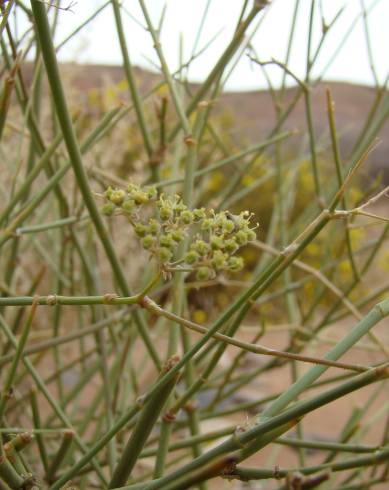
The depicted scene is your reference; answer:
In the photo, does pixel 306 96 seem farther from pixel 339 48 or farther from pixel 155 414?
pixel 155 414

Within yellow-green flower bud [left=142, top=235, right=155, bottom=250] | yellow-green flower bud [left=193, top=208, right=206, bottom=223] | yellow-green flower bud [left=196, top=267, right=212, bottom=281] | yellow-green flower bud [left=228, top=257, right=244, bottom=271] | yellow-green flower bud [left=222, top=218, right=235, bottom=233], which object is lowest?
yellow-green flower bud [left=196, top=267, right=212, bottom=281]

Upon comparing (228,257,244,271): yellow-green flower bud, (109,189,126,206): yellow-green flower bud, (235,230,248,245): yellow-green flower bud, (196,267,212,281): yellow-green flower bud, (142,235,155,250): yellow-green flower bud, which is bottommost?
(196,267,212,281): yellow-green flower bud

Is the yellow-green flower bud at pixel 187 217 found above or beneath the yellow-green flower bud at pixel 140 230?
above

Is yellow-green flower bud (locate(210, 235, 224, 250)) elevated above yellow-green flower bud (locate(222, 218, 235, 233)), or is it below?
below

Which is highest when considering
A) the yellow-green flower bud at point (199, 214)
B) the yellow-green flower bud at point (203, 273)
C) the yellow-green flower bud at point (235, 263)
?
the yellow-green flower bud at point (199, 214)

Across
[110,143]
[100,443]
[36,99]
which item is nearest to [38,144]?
[36,99]

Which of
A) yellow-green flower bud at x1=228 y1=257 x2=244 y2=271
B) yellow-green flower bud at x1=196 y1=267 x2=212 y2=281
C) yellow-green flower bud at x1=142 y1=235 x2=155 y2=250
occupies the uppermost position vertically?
yellow-green flower bud at x1=142 y1=235 x2=155 y2=250

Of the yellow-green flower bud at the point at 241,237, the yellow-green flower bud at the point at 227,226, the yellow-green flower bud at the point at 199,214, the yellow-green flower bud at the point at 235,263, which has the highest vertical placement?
the yellow-green flower bud at the point at 199,214

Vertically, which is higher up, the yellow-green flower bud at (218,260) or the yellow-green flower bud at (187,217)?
the yellow-green flower bud at (187,217)

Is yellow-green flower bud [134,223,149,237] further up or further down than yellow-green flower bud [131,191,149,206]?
further down

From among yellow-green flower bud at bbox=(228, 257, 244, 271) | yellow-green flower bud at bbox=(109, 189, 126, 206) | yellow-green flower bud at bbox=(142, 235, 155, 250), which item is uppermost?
yellow-green flower bud at bbox=(109, 189, 126, 206)

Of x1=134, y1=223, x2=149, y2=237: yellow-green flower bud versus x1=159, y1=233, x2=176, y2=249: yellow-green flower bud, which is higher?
x1=134, y1=223, x2=149, y2=237: yellow-green flower bud
